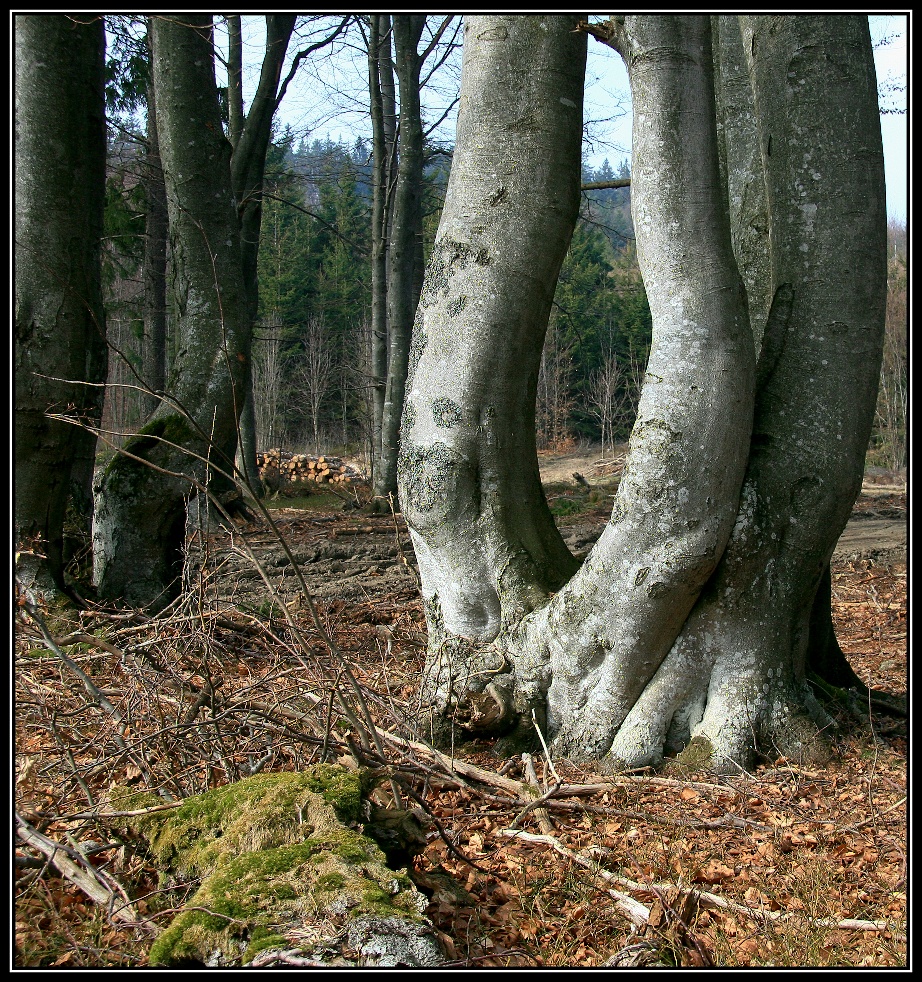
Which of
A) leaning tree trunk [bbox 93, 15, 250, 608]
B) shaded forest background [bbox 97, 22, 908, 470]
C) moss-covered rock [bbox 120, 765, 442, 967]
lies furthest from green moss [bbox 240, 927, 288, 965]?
shaded forest background [bbox 97, 22, 908, 470]

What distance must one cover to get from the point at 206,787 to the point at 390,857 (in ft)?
2.79

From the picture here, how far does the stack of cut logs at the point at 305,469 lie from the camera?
65.0 feet

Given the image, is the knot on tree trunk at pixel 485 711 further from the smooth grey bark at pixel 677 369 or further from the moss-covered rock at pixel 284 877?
the moss-covered rock at pixel 284 877

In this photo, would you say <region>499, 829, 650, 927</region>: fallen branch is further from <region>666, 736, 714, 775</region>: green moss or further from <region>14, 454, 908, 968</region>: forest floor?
<region>666, 736, 714, 775</region>: green moss

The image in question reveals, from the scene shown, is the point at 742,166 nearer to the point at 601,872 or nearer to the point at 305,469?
the point at 601,872

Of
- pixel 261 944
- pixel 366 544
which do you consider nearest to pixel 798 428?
pixel 261 944

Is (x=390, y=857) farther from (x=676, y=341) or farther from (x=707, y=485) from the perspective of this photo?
(x=676, y=341)

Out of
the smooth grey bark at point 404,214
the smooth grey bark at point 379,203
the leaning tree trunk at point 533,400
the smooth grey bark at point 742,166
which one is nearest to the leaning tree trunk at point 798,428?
the leaning tree trunk at point 533,400

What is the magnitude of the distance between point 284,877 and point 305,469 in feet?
63.7

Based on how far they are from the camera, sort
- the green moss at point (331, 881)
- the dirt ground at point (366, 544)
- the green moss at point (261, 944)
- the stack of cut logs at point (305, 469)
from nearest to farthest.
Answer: the green moss at point (261, 944), the green moss at point (331, 881), the dirt ground at point (366, 544), the stack of cut logs at point (305, 469)

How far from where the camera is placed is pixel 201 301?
660cm

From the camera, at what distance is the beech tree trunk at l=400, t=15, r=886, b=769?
11.9 feet

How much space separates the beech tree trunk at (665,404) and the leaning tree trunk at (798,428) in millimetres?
10
